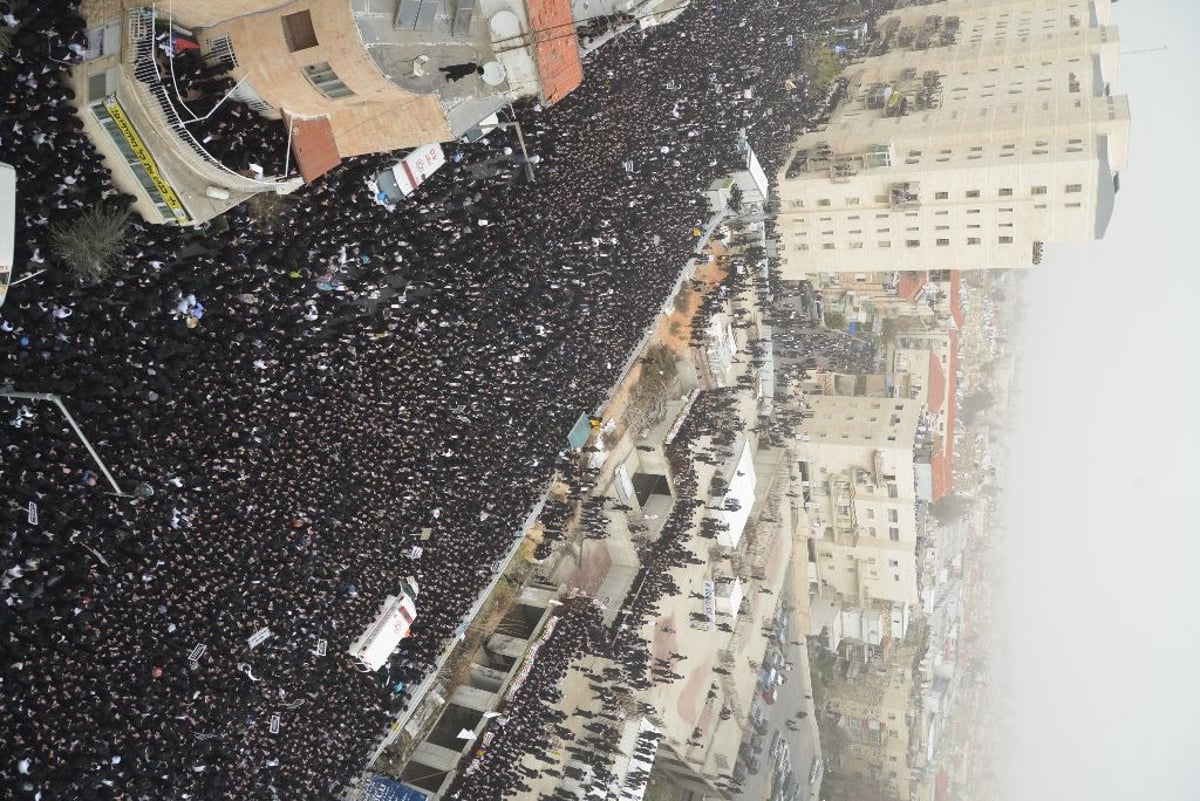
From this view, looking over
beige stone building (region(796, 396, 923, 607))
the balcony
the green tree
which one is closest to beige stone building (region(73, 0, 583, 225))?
the green tree

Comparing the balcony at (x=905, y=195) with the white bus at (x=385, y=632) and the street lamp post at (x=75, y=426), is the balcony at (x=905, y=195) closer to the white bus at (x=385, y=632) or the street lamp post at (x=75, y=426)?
the white bus at (x=385, y=632)

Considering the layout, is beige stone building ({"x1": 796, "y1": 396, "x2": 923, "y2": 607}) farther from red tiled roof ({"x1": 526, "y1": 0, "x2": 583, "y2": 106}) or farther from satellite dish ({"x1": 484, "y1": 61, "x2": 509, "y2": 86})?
satellite dish ({"x1": 484, "y1": 61, "x2": 509, "y2": 86})

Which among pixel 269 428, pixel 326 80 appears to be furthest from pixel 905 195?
pixel 269 428

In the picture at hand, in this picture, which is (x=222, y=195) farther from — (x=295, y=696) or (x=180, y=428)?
(x=295, y=696)

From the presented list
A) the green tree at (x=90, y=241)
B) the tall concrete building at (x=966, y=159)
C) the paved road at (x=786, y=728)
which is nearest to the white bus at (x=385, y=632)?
the green tree at (x=90, y=241)

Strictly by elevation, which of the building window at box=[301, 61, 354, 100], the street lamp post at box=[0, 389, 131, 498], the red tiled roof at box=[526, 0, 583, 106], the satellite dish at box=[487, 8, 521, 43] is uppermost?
the red tiled roof at box=[526, 0, 583, 106]

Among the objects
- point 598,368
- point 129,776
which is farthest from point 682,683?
point 129,776
